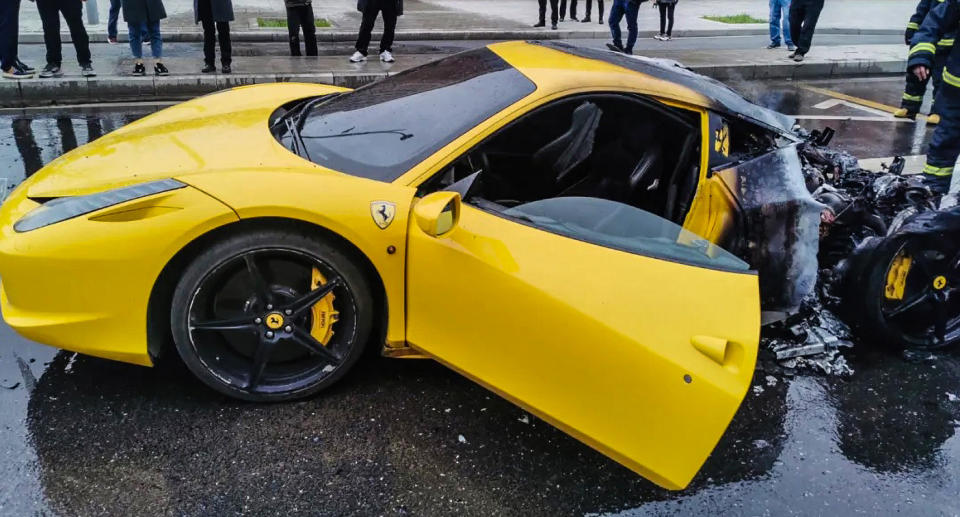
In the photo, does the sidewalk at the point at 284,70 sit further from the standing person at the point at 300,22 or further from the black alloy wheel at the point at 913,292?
the black alloy wheel at the point at 913,292

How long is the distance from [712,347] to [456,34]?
1151cm

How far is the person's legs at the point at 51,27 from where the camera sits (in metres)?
7.52

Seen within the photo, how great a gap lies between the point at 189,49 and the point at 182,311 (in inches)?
369

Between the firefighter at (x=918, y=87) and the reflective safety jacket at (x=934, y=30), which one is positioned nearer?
the reflective safety jacket at (x=934, y=30)

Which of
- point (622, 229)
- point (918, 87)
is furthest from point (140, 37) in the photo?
point (918, 87)

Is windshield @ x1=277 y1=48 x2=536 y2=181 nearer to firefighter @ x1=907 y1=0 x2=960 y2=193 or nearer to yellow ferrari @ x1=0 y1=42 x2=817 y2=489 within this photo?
yellow ferrari @ x1=0 y1=42 x2=817 y2=489

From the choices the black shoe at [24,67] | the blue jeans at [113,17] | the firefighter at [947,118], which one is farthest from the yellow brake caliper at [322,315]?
the blue jeans at [113,17]

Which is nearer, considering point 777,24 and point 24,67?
point 24,67

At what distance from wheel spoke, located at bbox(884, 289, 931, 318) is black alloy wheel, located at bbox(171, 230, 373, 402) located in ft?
8.22

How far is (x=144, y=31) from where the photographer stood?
9.91m

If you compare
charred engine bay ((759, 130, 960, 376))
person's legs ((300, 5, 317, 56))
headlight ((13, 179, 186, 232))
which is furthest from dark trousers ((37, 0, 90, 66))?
charred engine bay ((759, 130, 960, 376))

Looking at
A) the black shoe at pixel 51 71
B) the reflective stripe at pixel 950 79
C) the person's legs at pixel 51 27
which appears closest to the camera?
the reflective stripe at pixel 950 79

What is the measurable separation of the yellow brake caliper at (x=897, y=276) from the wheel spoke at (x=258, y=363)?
2.81m

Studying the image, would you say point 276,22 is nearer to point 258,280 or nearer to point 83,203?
point 83,203
